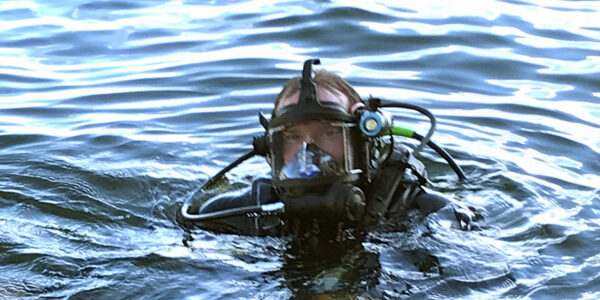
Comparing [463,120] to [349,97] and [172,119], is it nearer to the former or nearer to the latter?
[172,119]

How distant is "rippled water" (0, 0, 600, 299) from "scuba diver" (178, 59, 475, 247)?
11 cm

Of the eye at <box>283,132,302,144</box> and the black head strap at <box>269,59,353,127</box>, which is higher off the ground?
the black head strap at <box>269,59,353,127</box>

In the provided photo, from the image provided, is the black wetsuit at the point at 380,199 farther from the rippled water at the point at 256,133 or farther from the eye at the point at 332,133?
Answer: the eye at the point at 332,133

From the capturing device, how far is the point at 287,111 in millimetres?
4383

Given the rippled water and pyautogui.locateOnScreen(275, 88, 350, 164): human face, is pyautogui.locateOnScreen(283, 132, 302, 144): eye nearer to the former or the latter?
pyautogui.locateOnScreen(275, 88, 350, 164): human face

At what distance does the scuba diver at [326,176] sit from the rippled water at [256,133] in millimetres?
108

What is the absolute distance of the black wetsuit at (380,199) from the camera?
14.9 ft

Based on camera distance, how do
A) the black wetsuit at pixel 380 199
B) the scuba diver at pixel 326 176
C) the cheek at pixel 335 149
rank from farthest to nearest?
1. the black wetsuit at pixel 380 199
2. the cheek at pixel 335 149
3. the scuba diver at pixel 326 176

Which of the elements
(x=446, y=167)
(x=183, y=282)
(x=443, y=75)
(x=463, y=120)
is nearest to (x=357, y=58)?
(x=443, y=75)

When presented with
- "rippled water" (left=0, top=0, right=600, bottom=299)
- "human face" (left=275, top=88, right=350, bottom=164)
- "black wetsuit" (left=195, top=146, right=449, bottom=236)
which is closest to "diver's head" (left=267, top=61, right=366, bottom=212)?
"human face" (left=275, top=88, right=350, bottom=164)

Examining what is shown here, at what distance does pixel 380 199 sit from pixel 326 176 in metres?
0.37

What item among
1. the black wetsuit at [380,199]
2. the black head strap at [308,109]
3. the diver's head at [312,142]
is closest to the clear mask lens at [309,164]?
the diver's head at [312,142]

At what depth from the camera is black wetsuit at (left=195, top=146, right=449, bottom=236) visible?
4551 millimetres

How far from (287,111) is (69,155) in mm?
2296
